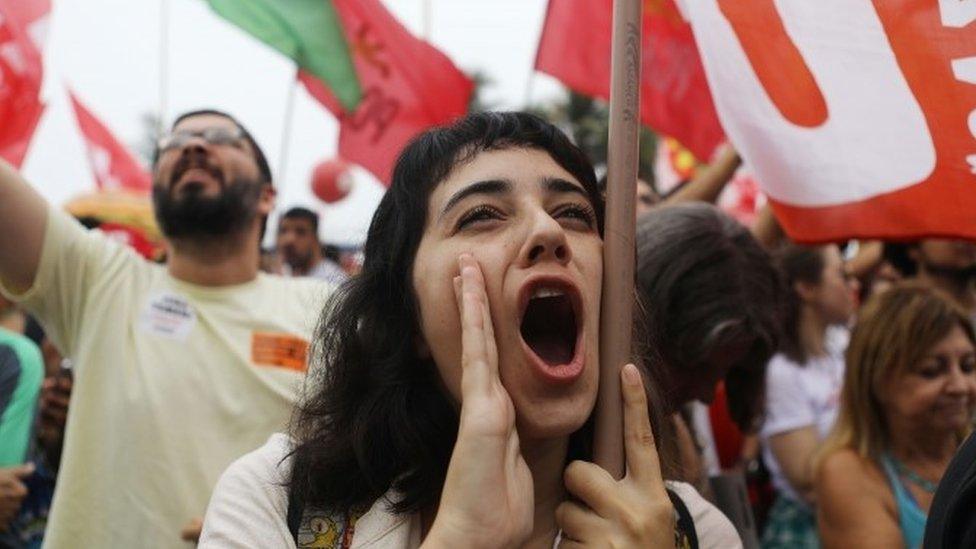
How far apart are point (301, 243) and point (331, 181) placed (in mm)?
2590

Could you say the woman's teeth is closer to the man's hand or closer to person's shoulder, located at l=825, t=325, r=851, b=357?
the man's hand

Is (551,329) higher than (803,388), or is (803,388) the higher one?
(551,329)

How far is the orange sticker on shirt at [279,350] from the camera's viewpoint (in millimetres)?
3055

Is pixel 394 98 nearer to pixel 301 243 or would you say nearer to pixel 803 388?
pixel 803 388

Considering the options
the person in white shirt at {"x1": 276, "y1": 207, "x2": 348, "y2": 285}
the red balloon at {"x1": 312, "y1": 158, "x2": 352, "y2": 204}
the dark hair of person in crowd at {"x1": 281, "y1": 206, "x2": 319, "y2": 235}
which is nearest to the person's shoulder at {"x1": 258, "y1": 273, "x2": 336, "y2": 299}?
the person in white shirt at {"x1": 276, "y1": 207, "x2": 348, "y2": 285}

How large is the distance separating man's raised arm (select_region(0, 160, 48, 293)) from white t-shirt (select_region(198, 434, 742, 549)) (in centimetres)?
135

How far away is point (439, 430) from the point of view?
6.07 ft

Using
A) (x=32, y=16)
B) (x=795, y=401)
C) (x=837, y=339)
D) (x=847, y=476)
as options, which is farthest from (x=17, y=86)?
(x=837, y=339)

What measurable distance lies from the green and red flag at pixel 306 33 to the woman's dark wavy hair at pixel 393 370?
2516 millimetres

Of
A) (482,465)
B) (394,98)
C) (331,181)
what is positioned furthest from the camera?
(331,181)

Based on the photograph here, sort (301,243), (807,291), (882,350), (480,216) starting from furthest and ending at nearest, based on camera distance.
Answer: (301,243), (807,291), (882,350), (480,216)

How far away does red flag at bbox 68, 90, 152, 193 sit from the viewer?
5.99 metres

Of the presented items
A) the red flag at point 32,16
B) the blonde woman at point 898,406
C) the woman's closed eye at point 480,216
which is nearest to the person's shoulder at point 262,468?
the woman's closed eye at point 480,216

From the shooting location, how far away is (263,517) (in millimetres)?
1703
